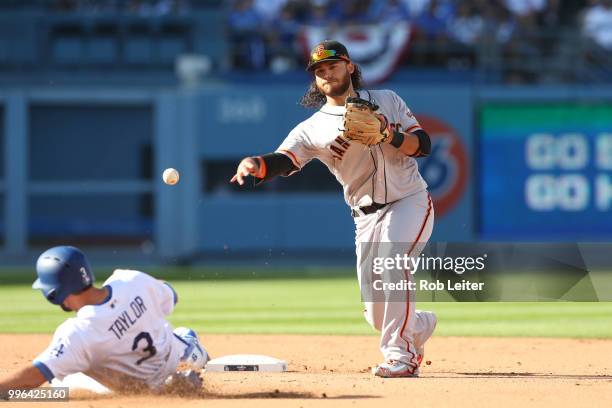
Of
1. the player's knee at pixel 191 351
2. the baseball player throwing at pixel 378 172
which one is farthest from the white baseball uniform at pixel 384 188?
the player's knee at pixel 191 351

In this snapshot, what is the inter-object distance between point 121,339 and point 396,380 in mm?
1748

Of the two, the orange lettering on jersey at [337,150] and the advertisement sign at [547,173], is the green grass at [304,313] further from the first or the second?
the advertisement sign at [547,173]

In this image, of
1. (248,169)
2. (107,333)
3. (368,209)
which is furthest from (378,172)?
A: (107,333)

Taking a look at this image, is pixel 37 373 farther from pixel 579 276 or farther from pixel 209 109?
pixel 209 109

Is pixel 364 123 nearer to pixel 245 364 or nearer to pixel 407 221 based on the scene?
pixel 407 221

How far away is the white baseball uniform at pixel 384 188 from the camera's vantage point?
6559mm

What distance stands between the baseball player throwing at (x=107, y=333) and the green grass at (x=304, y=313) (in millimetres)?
4433

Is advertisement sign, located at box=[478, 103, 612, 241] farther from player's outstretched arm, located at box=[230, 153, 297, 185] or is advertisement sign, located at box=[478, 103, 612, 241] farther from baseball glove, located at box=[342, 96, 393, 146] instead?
baseball glove, located at box=[342, 96, 393, 146]

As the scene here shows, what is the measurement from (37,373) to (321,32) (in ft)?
53.1

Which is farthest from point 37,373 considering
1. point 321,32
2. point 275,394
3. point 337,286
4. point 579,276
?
point 321,32

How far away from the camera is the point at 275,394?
6.02m

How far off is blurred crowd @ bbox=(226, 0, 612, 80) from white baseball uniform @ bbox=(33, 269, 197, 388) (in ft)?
51.7

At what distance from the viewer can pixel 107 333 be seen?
18.0 feet

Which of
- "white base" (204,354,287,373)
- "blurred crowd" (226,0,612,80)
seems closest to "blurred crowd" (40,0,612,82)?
"blurred crowd" (226,0,612,80)
